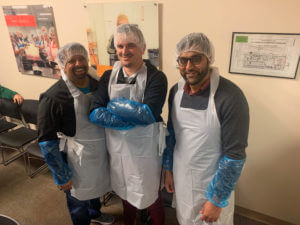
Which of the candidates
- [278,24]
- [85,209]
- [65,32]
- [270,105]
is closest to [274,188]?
[270,105]

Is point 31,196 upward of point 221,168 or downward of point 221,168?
downward

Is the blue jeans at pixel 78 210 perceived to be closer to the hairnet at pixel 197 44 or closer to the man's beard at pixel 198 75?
the man's beard at pixel 198 75

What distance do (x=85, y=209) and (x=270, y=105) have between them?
165 cm

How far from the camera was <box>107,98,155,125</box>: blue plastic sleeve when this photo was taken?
3.82 ft

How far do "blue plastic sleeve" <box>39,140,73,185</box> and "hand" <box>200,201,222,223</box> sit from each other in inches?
36.5

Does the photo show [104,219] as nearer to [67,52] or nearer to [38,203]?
[38,203]

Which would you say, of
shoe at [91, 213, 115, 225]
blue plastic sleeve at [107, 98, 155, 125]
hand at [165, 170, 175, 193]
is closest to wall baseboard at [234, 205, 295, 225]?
hand at [165, 170, 175, 193]

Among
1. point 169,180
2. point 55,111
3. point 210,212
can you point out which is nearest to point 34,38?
point 55,111

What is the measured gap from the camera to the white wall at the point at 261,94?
144 centimetres

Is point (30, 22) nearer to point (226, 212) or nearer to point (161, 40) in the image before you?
Result: point (161, 40)

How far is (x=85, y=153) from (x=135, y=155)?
0.36m

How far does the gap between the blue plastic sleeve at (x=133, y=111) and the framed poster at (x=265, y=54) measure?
869 mm

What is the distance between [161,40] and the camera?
6.07ft

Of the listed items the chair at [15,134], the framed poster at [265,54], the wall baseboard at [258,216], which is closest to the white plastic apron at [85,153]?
the framed poster at [265,54]
